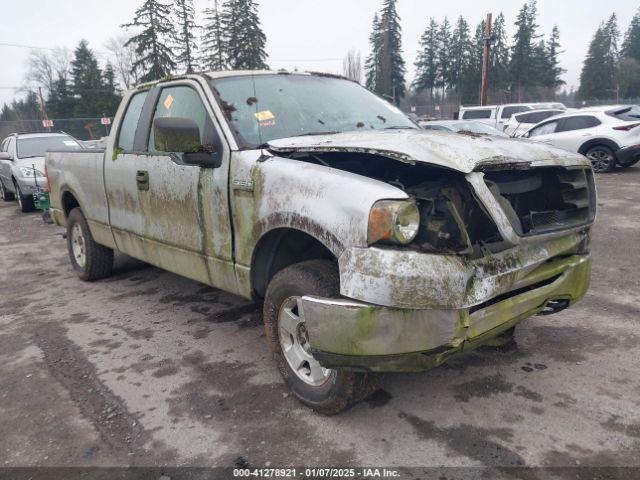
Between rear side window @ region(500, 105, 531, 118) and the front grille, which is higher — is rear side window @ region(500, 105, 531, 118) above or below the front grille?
above

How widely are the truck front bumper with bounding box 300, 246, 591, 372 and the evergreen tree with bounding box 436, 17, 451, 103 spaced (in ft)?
228

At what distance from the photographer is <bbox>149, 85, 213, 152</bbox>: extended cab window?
11.7 ft

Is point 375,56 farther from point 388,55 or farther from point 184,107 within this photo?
point 184,107

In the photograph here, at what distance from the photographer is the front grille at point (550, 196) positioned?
2.76 m

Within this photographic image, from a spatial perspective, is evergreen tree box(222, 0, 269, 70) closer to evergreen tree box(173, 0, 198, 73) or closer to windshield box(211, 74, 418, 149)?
evergreen tree box(173, 0, 198, 73)

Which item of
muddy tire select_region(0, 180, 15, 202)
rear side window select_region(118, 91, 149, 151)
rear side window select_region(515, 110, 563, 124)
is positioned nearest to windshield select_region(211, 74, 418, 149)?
rear side window select_region(118, 91, 149, 151)

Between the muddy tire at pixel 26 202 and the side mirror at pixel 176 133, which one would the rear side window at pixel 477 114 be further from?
the side mirror at pixel 176 133

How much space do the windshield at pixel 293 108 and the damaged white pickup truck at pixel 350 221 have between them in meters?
0.01

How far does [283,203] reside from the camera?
2877mm

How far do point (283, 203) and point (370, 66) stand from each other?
213 ft

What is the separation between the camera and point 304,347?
9.89 ft

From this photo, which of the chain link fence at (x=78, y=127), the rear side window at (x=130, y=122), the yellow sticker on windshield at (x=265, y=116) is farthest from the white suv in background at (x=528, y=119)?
the chain link fence at (x=78, y=127)

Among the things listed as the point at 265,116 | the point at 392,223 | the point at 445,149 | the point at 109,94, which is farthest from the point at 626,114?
the point at 109,94

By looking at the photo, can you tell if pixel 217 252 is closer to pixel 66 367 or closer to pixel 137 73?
pixel 66 367
